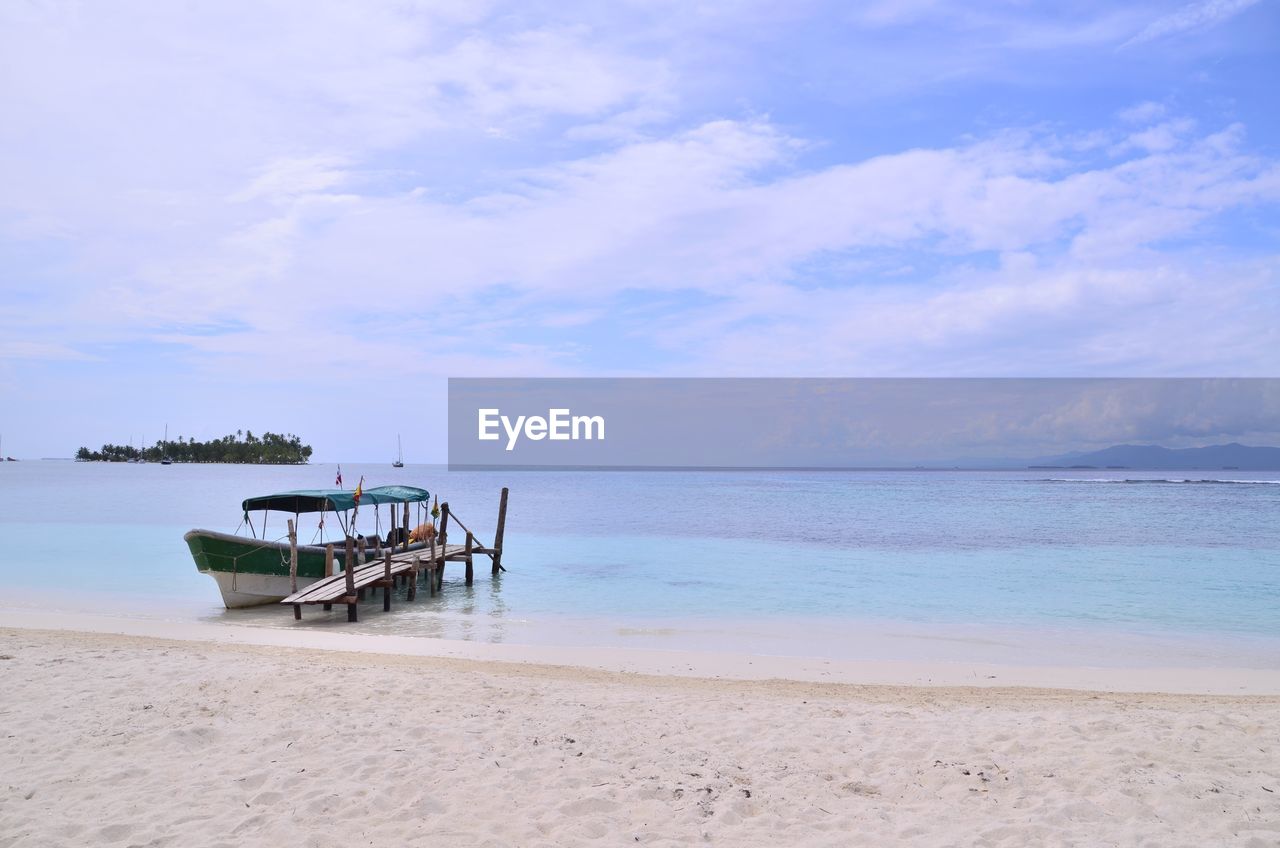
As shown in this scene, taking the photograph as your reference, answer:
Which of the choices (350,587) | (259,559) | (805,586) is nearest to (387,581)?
(350,587)

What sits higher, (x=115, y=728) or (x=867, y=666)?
(x=115, y=728)

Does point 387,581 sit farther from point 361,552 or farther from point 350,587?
point 361,552

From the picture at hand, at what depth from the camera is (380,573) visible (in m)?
18.3

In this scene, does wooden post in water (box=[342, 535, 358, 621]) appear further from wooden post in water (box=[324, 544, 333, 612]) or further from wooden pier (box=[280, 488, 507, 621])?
wooden post in water (box=[324, 544, 333, 612])

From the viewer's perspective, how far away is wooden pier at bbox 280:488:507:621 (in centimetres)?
1606

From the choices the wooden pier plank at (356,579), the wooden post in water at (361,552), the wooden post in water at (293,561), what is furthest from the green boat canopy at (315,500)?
the wooden pier plank at (356,579)

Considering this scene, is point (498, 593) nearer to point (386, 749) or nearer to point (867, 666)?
point (867, 666)

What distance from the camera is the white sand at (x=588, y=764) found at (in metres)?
5.24

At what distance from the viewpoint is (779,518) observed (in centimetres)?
4753

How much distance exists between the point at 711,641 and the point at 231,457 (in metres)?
194

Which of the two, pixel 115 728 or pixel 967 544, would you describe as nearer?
pixel 115 728

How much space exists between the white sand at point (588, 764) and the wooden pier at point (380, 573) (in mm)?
6693

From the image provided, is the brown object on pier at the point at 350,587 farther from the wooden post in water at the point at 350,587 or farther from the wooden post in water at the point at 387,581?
the wooden post in water at the point at 387,581

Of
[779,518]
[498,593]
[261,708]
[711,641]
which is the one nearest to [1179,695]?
[711,641]
